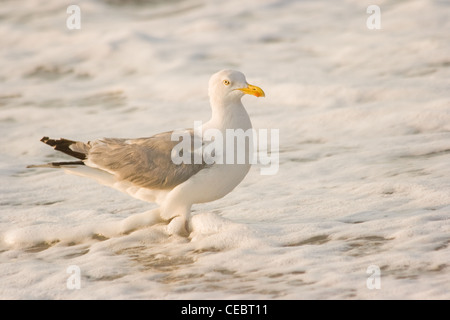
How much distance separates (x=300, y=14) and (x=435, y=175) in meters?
6.92

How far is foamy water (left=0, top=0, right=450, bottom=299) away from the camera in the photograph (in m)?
5.46

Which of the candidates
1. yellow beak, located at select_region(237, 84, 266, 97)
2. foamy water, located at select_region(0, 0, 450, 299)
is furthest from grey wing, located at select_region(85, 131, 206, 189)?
yellow beak, located at select_region(237, 84, 266, 97)

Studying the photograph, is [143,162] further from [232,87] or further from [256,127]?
[256,127]

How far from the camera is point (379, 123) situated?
9.13 meters

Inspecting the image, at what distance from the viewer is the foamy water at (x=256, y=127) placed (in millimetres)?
5465

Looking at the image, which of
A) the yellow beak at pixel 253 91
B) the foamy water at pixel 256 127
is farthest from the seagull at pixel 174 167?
the foamy water at pixel 256 127

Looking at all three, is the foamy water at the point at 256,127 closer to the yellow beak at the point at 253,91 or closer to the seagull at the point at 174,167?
the seagull at the point at 174,167

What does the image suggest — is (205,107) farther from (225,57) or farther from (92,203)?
(92,203)

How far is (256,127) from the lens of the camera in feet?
31.4

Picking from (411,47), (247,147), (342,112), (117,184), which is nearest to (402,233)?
(247,147)

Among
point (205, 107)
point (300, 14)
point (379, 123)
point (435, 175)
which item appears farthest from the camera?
point (300, 14)

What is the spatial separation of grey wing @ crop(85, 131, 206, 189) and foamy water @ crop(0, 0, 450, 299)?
1.32ft

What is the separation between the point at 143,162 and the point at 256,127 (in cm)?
343

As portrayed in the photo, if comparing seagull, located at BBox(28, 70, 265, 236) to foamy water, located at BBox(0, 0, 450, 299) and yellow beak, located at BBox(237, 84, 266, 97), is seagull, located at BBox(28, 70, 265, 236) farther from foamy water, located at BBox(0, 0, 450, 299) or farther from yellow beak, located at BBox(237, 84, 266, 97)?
foamy water, located at BBox(0, 0, 450, 299)
